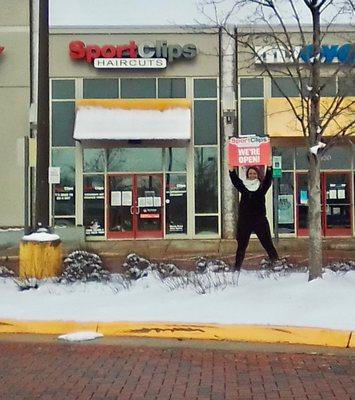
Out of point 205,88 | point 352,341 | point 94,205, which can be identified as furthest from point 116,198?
point 352,341

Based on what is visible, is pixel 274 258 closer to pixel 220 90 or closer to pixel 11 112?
pixel 220 90

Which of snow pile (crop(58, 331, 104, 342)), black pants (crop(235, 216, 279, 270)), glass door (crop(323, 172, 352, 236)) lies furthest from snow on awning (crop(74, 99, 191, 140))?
snow pile (crop(58, 331, 104, 342))

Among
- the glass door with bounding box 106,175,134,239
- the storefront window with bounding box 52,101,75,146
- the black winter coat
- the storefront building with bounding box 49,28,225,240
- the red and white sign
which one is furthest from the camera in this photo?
the glass door with bounding box 106,175,134,239

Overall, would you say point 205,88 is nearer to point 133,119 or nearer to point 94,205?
point 133,119

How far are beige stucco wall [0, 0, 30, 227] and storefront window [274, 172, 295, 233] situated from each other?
9240 millimetres

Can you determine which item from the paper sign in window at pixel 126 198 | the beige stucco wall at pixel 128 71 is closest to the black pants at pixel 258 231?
the paper sign in window at pixel 126 198

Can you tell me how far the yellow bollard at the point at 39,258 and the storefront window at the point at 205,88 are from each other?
13769 millimetres

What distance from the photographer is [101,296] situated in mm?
9188

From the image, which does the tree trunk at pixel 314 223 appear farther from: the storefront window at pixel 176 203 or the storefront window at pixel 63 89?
the storefront window at pixel 63 89

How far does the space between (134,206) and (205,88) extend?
4940 mm

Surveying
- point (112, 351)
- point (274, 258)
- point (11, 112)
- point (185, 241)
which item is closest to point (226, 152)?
point (185, 241)

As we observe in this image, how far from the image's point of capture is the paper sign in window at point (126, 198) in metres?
23.2

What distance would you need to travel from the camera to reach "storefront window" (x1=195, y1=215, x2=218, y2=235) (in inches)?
907

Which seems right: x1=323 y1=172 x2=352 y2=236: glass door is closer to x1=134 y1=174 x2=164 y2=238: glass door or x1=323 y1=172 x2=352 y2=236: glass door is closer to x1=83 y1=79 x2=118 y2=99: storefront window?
x1=134 y1=174 x2=164 y2=238: glass door
